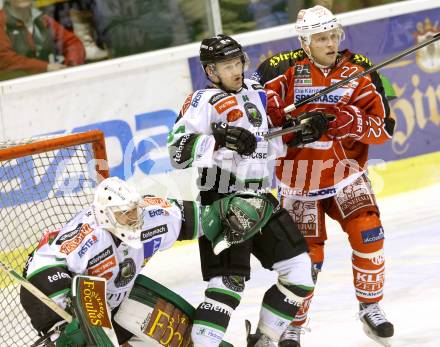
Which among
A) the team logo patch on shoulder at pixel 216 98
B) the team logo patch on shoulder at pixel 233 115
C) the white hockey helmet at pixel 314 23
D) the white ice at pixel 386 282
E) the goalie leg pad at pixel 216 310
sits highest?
the white hockey helmet at pixel 314 23

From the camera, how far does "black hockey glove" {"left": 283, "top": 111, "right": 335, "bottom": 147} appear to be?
158 inches

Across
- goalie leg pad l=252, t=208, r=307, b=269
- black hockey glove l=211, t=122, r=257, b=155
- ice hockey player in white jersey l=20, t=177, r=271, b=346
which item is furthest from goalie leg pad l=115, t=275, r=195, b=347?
black hockey glove l=211, t=122, r=257, b=155

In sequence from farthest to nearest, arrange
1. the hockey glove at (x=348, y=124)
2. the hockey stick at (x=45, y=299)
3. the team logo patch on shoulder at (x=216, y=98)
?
the hockey glove at (x=348, y=124) → the team logo patch on shoulder at (x=216, y=98) → the hockey stick at (x=45, y=299)

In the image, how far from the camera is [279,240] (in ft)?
12.7

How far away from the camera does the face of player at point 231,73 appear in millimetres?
3879

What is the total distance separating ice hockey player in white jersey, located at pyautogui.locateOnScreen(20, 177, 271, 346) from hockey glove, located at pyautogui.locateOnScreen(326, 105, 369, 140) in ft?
2.85

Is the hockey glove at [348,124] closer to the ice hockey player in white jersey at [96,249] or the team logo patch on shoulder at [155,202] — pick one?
the team logo patch on shoulder at [155,202]

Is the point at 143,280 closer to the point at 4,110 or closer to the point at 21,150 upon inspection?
the point at 21,150

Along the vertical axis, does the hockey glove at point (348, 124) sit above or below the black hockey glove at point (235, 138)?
below

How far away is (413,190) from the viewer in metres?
6.29

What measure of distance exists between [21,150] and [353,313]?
1618 millimetres

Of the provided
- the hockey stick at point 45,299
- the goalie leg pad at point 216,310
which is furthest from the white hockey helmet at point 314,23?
the hockey stick at point 45,299

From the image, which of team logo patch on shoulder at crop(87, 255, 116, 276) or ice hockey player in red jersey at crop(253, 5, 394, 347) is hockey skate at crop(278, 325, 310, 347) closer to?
ice hockey player in red jersey at crop(253, 5, 394, 347)

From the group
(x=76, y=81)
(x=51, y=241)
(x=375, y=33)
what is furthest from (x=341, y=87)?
(x=375, y=33)
